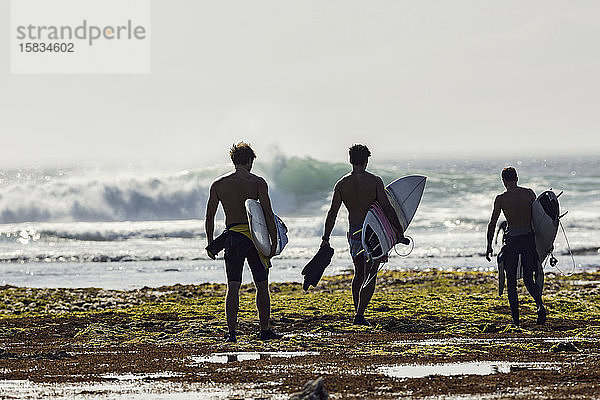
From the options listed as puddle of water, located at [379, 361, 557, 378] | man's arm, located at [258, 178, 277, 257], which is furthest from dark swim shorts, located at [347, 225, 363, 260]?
puddle of water, located at [379, 361, 557, 378]

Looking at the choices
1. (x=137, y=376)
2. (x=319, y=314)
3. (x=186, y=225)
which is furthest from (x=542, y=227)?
(x=186, y=225)

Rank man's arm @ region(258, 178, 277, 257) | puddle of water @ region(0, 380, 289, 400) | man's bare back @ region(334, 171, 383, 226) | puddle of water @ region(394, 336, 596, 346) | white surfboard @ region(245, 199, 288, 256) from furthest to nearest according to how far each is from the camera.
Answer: man's bare back @ region(334, 171, 383, 226), man's arm @ region(258, 178, 277, 257), white surfboard @ region(245, 199, 288, 256), puddle of water @ region(394, 336, 596, 346), puddle of water @ region(0, 380, 289, 400)

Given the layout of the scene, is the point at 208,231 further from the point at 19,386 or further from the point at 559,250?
the point at 559,250

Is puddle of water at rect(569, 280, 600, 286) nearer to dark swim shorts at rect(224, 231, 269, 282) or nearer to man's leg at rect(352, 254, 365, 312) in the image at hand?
man's leg at rect(352, 254, 365, 312)

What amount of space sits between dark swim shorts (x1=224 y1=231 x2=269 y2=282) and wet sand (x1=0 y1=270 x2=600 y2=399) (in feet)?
2.17

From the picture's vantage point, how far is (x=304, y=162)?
54.9 m

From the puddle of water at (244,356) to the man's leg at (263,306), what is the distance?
979 mm

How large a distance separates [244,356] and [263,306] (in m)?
1.29

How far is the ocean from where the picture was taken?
863 inches

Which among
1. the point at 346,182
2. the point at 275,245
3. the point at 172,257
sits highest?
the point at 346,182

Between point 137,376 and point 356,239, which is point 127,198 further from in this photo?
point 137,376

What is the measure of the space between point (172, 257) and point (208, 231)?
57.2 feet

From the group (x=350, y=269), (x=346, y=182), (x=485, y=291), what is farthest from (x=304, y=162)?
(x=346, y=182)

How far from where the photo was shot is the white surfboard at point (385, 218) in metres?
9.80
